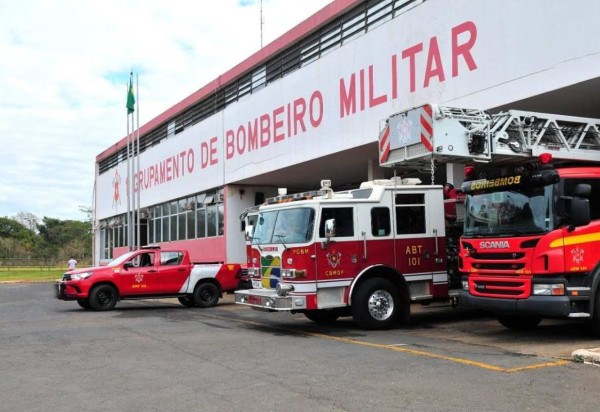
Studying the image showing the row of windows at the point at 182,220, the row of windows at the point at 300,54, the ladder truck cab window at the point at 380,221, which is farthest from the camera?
the row of windows at the point at 182,220

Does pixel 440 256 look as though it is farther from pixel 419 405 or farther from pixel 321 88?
pixel 321 88

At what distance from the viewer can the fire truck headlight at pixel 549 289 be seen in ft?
30.0

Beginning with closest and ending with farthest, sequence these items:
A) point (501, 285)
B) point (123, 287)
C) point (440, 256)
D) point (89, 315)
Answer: point (501, 285) → point (440, 256) → point (89, 315) → point (123, 287)

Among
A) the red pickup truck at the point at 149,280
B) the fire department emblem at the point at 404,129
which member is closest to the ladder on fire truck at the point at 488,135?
the fire department emblem at the point at 404,129

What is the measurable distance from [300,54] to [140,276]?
881 cm

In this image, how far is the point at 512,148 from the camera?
10008mm

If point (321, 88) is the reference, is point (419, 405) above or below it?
below

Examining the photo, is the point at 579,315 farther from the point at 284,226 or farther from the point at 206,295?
the point at 206,295

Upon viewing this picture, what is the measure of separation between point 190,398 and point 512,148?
256 inches

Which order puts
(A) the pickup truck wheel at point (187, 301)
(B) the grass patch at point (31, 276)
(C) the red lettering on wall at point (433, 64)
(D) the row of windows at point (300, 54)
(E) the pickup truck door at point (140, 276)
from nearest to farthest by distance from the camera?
(C) the red lettering on wall at point (433, 64)
(D) the row of windows at point (300, 54)
(E) the pickup truck door at point (140, 276)
(A) the pickup truck wheel at point (187, 301)
(B) the grass patch at point (31, 276)

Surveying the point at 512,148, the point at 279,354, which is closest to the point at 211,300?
the point at 279,354

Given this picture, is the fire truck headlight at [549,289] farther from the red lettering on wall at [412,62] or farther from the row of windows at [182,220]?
the row of windows at [182,220]

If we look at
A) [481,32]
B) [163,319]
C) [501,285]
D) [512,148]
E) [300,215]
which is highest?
[481,32]

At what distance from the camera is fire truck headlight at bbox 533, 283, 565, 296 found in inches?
360
